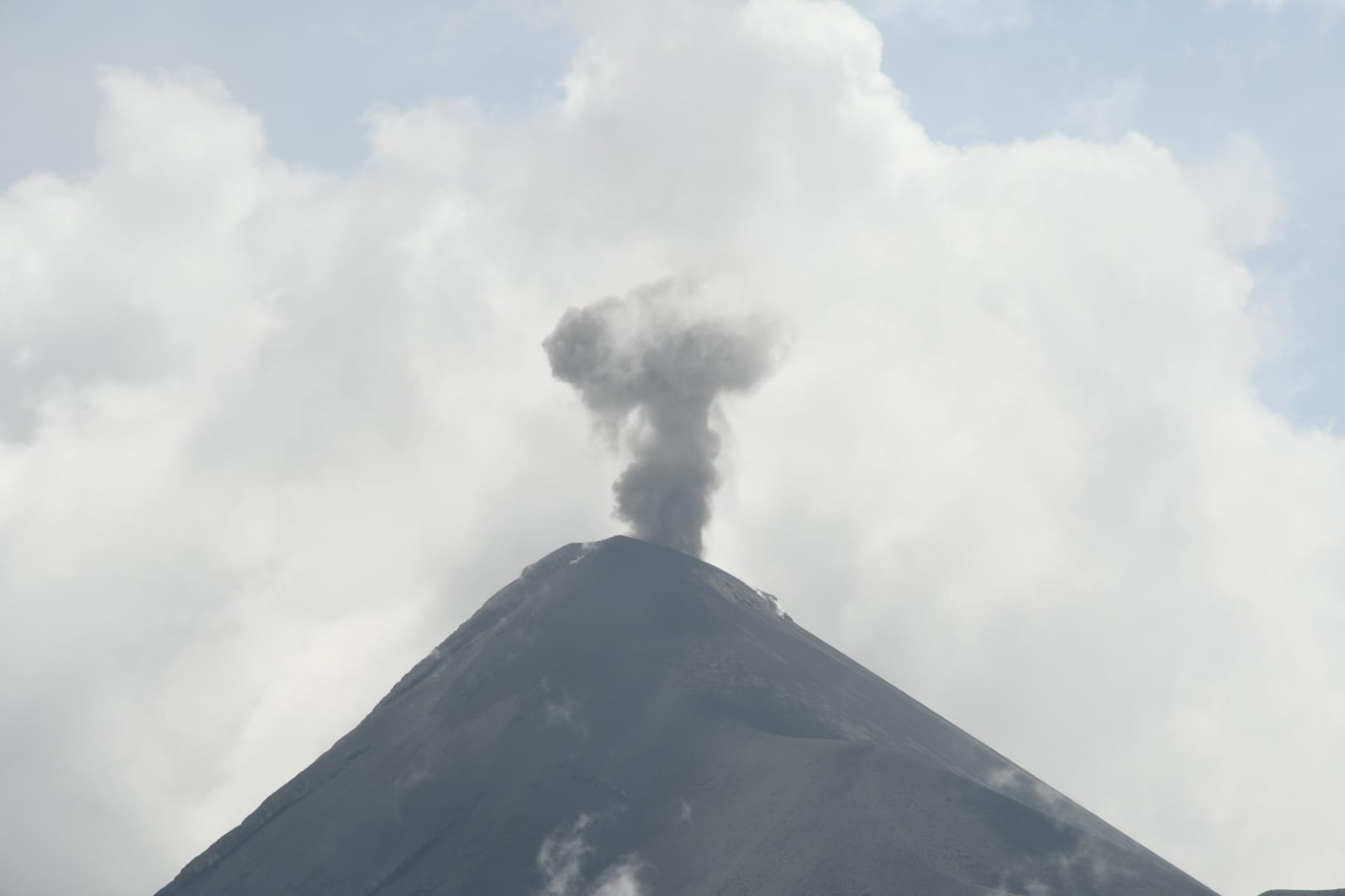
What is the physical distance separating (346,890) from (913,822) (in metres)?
41.5

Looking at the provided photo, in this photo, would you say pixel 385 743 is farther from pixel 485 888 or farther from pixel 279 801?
pixel 485 888

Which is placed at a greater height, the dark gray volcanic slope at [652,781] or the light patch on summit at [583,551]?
the light patch on summit at [583,551]

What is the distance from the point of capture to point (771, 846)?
4262 inches

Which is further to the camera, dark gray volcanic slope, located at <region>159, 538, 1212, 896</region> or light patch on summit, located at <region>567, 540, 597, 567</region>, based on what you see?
light patch on summit, located at <region>567, 540, 597, 567</region>

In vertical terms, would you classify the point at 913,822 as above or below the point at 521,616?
below

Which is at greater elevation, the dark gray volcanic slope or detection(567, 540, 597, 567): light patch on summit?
detection(567, 540, 597, 567): light patch on summit

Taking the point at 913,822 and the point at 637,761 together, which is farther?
the point at 637,761

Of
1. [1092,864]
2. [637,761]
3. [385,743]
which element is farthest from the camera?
[385,743]

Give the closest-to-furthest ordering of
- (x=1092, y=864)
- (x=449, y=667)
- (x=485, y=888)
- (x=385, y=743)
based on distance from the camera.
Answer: (x=1092, y=864)
(x=485, y=888)
(x=385, y=743)
(x=449, y=667)

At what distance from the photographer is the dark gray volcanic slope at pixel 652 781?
347ft

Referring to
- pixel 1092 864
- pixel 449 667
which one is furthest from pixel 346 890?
pixel 1092 864

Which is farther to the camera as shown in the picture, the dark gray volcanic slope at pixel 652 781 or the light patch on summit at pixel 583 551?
the light patch on summit at pixel 583 551

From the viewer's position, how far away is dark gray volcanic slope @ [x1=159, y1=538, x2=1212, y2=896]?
106 m

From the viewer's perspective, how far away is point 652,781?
123 m
